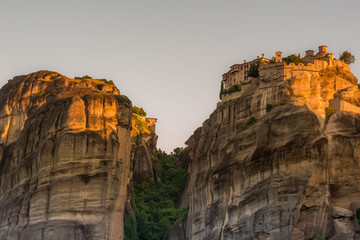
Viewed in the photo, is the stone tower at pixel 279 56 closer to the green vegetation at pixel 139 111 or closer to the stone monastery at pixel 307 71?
the stone monastery at pixel 307 71

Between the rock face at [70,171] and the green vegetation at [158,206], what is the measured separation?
6355 millimetres

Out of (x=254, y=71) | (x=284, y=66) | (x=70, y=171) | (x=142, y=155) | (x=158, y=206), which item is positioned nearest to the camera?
(x=70, y=171)

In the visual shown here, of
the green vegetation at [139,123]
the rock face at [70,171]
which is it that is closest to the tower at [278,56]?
the rock face at [70,171]

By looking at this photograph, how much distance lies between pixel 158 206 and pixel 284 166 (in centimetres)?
2814

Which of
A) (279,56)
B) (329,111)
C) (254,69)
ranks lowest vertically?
(329,111)


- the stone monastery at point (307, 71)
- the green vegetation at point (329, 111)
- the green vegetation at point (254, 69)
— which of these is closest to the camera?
the green vegetation at point (329, 111)

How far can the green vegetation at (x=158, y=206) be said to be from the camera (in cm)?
10725

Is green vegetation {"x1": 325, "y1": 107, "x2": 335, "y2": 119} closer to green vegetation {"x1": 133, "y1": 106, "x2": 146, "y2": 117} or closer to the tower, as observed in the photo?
the tower

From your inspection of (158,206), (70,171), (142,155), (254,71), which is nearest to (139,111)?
(142,155)

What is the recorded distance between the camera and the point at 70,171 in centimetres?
9750

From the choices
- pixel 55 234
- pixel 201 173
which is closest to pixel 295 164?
pixel 201 173

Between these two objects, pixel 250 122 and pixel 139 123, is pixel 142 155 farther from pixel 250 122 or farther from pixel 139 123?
pixel 250 122

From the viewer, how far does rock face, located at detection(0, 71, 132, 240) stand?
95.9 meters

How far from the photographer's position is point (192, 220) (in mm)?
101250
